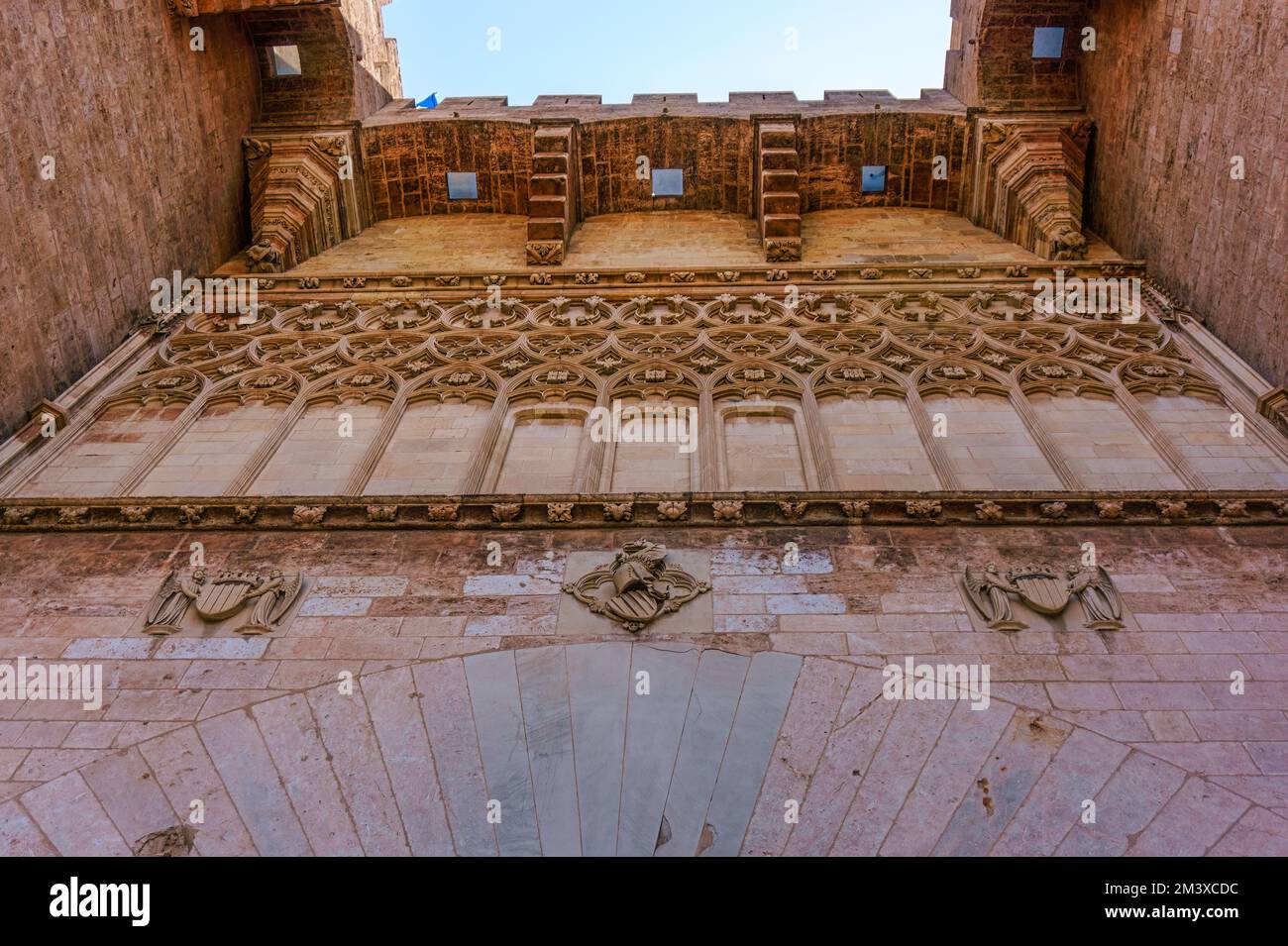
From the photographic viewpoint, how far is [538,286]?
44.4 feet

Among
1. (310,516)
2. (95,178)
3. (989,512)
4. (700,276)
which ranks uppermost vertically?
(95,178)

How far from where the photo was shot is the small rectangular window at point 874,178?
17.4 meters

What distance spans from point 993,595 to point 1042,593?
0.35 meters

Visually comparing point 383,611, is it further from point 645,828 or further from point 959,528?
point 959,528

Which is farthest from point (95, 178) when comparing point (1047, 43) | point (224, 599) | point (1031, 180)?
point (1047, 43)

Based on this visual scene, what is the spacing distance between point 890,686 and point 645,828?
1907mm

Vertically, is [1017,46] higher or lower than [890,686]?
higher

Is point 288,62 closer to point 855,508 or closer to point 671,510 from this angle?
point 671,510

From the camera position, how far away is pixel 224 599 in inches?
304

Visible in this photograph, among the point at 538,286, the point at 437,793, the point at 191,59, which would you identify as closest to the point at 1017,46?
the point at 538,286

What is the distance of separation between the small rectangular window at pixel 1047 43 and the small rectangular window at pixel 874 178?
9.49 ft

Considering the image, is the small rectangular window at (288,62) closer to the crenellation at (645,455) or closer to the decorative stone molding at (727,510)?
the crenellation at (645,455)

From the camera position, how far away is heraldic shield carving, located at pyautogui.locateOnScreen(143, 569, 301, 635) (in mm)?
7531
